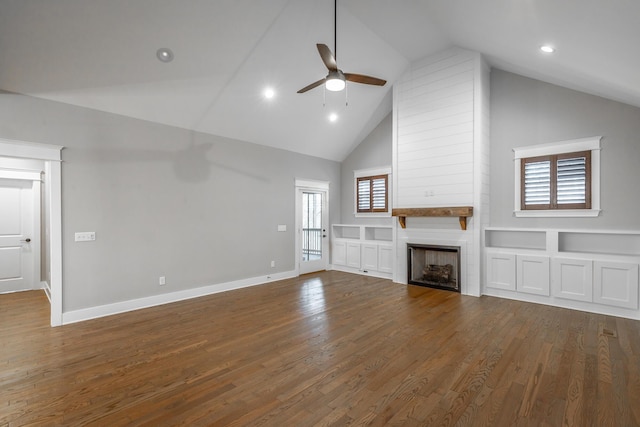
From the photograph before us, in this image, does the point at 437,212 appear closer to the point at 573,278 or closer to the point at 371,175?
the point at 573,278

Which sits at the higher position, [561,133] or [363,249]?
[561,133]

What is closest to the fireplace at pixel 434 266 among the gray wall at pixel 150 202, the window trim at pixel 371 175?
the window trim at pixel 371 175

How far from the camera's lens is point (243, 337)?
11.3 ft

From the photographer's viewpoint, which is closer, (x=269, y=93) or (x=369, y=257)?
(x=269, y=93)

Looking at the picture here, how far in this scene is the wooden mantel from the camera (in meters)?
5.13

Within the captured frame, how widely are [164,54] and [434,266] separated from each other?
18.4ft

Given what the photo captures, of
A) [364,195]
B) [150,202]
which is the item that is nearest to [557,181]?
[364,195]

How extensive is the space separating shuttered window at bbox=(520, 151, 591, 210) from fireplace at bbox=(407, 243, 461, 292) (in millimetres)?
1510

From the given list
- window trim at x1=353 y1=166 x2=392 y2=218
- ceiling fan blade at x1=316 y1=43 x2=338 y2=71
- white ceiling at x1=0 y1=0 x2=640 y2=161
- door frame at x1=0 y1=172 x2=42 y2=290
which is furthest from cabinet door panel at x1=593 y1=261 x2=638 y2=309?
door frame at x1=0 y1=172 x2=42 y2=290

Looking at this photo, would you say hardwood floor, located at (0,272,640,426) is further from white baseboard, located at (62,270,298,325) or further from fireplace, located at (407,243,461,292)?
fireplace, located at (407,243,461,292)

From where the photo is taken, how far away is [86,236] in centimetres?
406

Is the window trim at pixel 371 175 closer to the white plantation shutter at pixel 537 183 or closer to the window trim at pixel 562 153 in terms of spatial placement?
the window trim at pixel 562 153

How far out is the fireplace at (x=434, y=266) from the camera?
18.3ft

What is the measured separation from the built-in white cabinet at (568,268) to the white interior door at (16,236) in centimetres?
847
